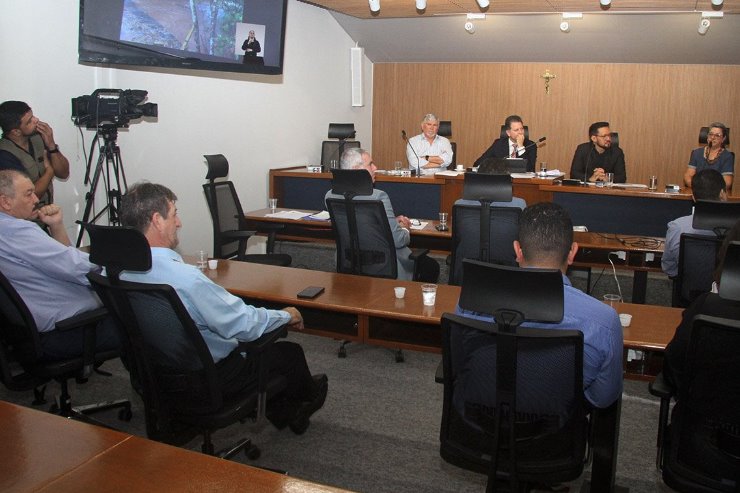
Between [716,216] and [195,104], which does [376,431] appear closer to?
[716,216]

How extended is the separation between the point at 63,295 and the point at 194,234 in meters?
3.65

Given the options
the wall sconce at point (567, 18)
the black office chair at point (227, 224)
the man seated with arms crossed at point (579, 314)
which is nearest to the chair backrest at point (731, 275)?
the man seated with arms crossed at point (579, 314)

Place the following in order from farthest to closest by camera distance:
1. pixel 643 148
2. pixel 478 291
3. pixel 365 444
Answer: pixel 643 148 < pixel 365 444 < pixel 478 291

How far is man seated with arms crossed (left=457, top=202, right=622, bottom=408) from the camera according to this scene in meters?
2.17

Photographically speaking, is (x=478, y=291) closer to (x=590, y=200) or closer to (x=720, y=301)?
(x=720, y=301)

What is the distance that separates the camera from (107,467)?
169cm

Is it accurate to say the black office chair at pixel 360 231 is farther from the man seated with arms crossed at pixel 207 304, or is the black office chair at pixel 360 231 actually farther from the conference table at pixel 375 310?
the man seated with arms crossed at pixel 207 304

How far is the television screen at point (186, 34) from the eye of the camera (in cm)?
545

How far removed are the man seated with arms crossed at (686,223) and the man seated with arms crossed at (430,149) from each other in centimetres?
337

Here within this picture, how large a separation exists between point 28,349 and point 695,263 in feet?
11.2

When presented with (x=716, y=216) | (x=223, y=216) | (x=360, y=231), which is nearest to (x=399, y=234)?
(x=360, y=231)

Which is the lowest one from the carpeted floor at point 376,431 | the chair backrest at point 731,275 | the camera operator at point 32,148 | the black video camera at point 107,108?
the carpeted floor at point 376,431

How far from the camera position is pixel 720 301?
2.35 meters

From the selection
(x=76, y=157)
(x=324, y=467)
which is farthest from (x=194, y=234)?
(x=324, y=467)
